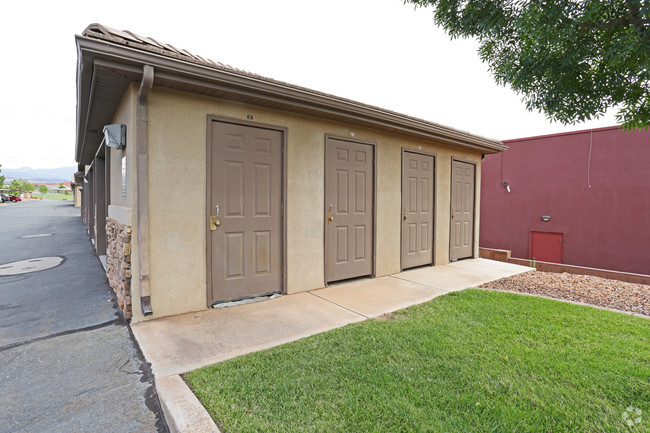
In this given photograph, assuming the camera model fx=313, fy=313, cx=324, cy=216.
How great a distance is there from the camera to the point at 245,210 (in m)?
3.98

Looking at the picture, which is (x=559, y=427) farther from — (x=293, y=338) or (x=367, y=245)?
(x=367, y=245)

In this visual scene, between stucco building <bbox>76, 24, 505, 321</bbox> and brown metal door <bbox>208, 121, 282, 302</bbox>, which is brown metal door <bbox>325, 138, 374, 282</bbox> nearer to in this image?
stucco building <bbox>76, 24, 505, 321</bbox>

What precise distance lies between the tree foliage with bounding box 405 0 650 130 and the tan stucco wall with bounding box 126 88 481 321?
210cm

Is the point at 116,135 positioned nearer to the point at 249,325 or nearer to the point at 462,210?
the point at 249,325

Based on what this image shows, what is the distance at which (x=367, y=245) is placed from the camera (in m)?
5.28

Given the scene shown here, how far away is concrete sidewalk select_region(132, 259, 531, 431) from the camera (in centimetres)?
208

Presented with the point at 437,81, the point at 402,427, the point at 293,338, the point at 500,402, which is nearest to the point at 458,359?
the point at 500,402

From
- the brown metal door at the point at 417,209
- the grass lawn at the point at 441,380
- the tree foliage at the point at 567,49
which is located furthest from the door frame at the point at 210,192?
the brown metal door at the point at 417,209

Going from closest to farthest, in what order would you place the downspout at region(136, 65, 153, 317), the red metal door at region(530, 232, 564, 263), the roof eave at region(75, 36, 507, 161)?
the roof eave at region(75, 36, 507, 161) → the downspout at region(136, 65, 153, 317) → the red metal door at region(530, 232, 564, 263)

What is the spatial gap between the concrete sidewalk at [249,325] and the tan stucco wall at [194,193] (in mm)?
291

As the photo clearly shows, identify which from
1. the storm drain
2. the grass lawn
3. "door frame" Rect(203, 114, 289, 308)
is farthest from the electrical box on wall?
the storm drain

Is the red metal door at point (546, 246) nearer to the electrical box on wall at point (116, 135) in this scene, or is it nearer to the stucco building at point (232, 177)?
the stucco building at point (232, 177)

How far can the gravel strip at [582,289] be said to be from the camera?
4.18 meters

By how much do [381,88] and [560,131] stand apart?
6.34 metres
